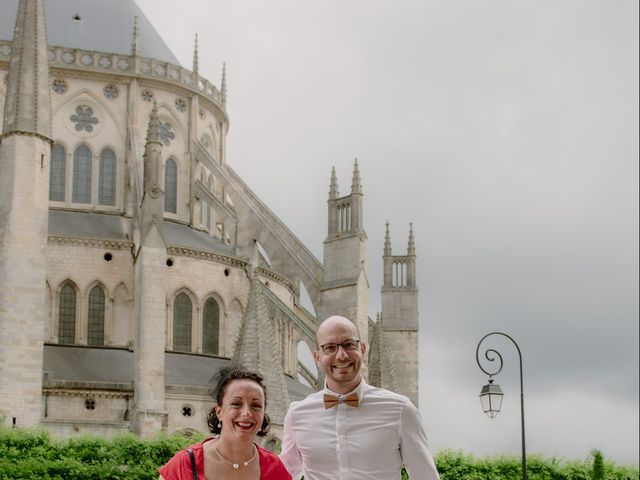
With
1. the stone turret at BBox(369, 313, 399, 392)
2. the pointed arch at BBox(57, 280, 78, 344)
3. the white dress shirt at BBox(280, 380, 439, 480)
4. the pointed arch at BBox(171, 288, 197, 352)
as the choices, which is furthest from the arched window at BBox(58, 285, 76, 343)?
the white dress shirt at BBox(280, 380, 439, 480)

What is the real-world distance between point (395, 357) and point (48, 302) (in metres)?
14.4

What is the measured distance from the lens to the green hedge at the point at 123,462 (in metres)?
27.5

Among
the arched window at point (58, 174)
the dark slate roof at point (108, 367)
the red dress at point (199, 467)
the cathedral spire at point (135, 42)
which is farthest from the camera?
the cathedral spire at point (135, 42)

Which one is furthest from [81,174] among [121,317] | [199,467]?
[199,467]

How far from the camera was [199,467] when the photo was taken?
232 inches

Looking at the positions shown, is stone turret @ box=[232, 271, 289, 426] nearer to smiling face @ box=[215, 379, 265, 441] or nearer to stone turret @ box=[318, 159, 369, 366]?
stone turret @ box=[318, 159, 369, 366]

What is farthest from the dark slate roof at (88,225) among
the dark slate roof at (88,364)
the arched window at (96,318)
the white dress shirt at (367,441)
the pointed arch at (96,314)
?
the white dress shirt at (367,441)

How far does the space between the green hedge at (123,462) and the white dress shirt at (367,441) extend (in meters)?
21.3

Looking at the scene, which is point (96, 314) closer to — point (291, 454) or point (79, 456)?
point (79, 456)

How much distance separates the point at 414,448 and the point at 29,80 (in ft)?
95.6

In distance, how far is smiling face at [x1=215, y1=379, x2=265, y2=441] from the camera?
5887 millimetres

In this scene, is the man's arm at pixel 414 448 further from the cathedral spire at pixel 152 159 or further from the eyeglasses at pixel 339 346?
the cathedral spire at pixel 152 159

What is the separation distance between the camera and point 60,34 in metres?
46.7

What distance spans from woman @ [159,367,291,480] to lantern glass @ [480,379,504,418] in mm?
13903
